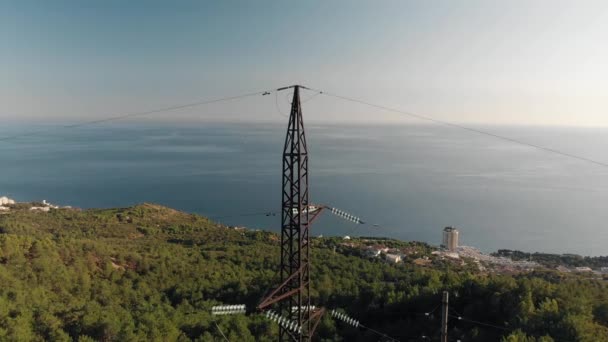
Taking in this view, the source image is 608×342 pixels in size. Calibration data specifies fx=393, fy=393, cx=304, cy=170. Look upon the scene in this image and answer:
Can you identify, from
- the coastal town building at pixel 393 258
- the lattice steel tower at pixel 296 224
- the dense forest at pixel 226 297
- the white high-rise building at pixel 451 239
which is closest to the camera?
the lattice steel tower at pixel 296 224

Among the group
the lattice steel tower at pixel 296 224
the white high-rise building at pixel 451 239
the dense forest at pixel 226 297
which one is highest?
the lattice steel tower at pixel 296 224

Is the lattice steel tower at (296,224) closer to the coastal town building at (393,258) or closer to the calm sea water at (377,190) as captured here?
the coastal town building at (393,258)

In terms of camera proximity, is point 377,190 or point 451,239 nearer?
point 451,239

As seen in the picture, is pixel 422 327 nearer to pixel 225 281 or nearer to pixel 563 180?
pixel 225 281

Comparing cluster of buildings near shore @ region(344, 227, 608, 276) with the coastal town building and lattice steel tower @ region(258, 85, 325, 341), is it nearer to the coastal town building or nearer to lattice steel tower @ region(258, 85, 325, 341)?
the coastal town building

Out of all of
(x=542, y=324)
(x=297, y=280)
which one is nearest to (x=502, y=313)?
(x=542, y=324)

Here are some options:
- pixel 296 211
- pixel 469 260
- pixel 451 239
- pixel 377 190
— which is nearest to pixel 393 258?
pixel 469 260

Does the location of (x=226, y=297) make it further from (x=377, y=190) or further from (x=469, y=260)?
(x=377, y=190)

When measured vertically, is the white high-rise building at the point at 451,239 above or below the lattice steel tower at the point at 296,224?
below

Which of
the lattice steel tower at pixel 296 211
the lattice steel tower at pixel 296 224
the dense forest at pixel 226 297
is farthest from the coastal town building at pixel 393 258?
the lattice steel tower at pixel 296 211
